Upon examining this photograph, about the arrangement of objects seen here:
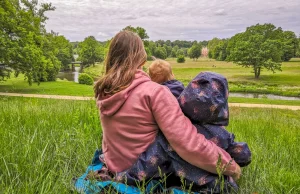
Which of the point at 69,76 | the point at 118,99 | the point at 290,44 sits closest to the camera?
the point at 118,99

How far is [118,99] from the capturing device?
1.92 metres

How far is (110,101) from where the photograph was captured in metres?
1.95

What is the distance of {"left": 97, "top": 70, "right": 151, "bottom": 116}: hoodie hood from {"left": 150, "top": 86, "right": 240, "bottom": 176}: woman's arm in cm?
14

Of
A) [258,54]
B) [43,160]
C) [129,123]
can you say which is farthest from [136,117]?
[258,54]

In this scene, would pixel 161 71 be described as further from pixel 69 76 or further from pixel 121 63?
pixel 69 76

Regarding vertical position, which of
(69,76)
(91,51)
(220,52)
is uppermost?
(220,52)

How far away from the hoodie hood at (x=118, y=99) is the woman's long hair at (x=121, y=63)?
3 cm

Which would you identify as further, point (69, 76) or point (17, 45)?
point (69, 76)

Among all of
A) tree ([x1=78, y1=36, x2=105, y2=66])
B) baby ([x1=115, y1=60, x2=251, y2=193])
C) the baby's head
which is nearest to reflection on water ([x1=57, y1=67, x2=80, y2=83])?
tree ([x1=78, y1=36, x2=105, y2=66])

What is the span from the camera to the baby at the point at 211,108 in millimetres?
1885

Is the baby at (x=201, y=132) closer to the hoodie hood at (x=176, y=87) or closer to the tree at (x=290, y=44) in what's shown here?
the hoodie hood at (x=176, y=87)

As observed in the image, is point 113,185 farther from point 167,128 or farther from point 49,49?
point 49,49

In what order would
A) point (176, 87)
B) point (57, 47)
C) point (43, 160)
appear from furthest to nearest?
point (57, 47) < point (176, 87) < point (43, 160)

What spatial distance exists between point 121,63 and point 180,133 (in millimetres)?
591
